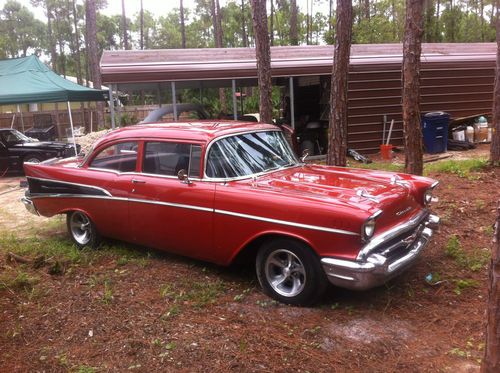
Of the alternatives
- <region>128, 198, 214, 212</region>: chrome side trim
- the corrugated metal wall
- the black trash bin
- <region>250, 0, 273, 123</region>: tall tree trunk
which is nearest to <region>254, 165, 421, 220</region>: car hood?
<region>128, 198, 214, 212</region>: chrome side trim

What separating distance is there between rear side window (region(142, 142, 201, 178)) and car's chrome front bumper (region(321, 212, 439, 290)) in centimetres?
173

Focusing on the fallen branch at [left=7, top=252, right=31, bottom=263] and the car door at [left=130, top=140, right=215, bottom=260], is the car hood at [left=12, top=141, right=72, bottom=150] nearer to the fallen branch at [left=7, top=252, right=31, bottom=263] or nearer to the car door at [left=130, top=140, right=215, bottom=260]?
the fallen branch at [left=7, top=252, right=31, bottom=263]

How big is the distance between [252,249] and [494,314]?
8.04 feet

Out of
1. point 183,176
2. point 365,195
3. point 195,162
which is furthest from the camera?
point 195,162

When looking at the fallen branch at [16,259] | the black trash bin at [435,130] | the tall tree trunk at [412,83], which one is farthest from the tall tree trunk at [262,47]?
the black trash bin at [435,130]

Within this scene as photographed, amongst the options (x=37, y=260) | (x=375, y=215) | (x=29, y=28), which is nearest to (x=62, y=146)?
(x=37, y=260)

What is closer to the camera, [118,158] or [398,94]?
[118,158]

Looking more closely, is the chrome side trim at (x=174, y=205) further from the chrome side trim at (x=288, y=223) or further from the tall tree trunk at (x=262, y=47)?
the tall tree trunk at (x=262, y=47)

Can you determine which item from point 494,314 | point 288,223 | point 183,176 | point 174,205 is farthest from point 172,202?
point 494,314

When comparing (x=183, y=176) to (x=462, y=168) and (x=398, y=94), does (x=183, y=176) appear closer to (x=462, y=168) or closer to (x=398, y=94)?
(x=462, y=168)

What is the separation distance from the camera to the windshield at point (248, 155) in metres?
4.62

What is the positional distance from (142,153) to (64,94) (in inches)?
339

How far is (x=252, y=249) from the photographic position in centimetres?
448

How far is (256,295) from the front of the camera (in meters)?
4.35
